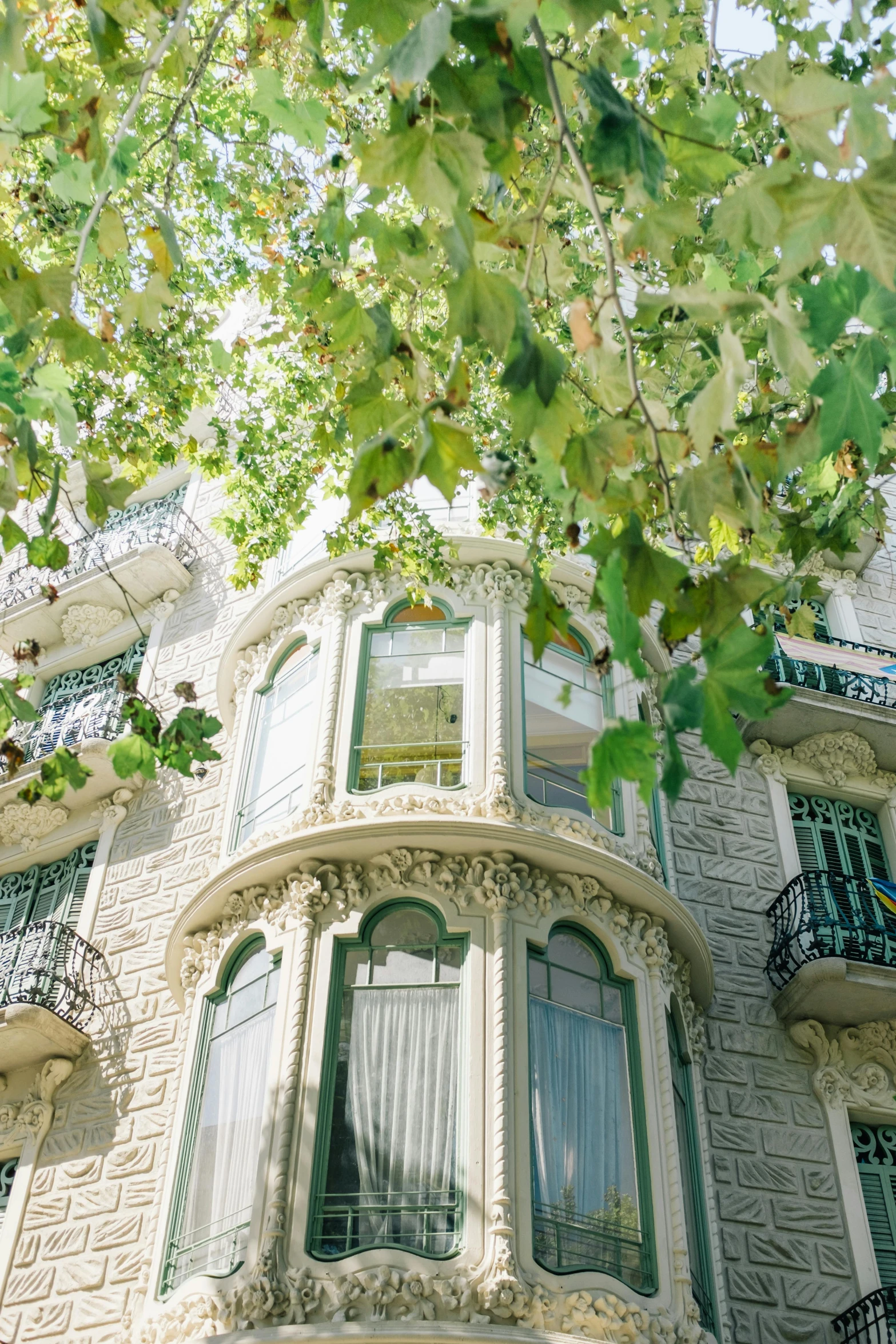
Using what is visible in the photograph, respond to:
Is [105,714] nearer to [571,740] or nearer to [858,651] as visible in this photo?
[571,740]

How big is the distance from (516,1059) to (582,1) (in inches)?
254

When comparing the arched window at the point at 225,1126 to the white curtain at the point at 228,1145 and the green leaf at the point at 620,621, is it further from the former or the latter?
the green leaf at the point at 620,621

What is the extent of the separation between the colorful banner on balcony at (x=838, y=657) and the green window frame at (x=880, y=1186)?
446cm

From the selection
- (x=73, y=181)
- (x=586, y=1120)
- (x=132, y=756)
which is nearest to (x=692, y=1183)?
(x=586, y=1120)

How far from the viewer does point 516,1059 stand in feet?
27.2

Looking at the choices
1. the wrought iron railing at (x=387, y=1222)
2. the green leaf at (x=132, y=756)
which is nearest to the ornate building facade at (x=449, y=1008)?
the wrought iron railing at (x=387, y=1222)

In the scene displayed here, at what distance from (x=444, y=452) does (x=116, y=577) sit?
12073mm

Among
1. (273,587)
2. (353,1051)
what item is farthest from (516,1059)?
(273,587)

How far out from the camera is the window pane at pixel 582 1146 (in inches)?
309

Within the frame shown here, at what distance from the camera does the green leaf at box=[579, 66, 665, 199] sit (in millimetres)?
3287

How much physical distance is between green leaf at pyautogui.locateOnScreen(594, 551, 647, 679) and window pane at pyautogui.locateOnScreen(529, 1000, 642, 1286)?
230 inches

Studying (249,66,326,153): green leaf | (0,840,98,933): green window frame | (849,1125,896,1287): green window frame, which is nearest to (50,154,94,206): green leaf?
(249,66,326,153): green leaf

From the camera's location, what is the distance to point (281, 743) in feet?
35.7

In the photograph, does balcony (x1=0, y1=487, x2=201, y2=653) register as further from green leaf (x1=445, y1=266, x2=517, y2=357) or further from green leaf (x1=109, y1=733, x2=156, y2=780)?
green leaf (x1=445, y1=266, x2=517, y2=357)
